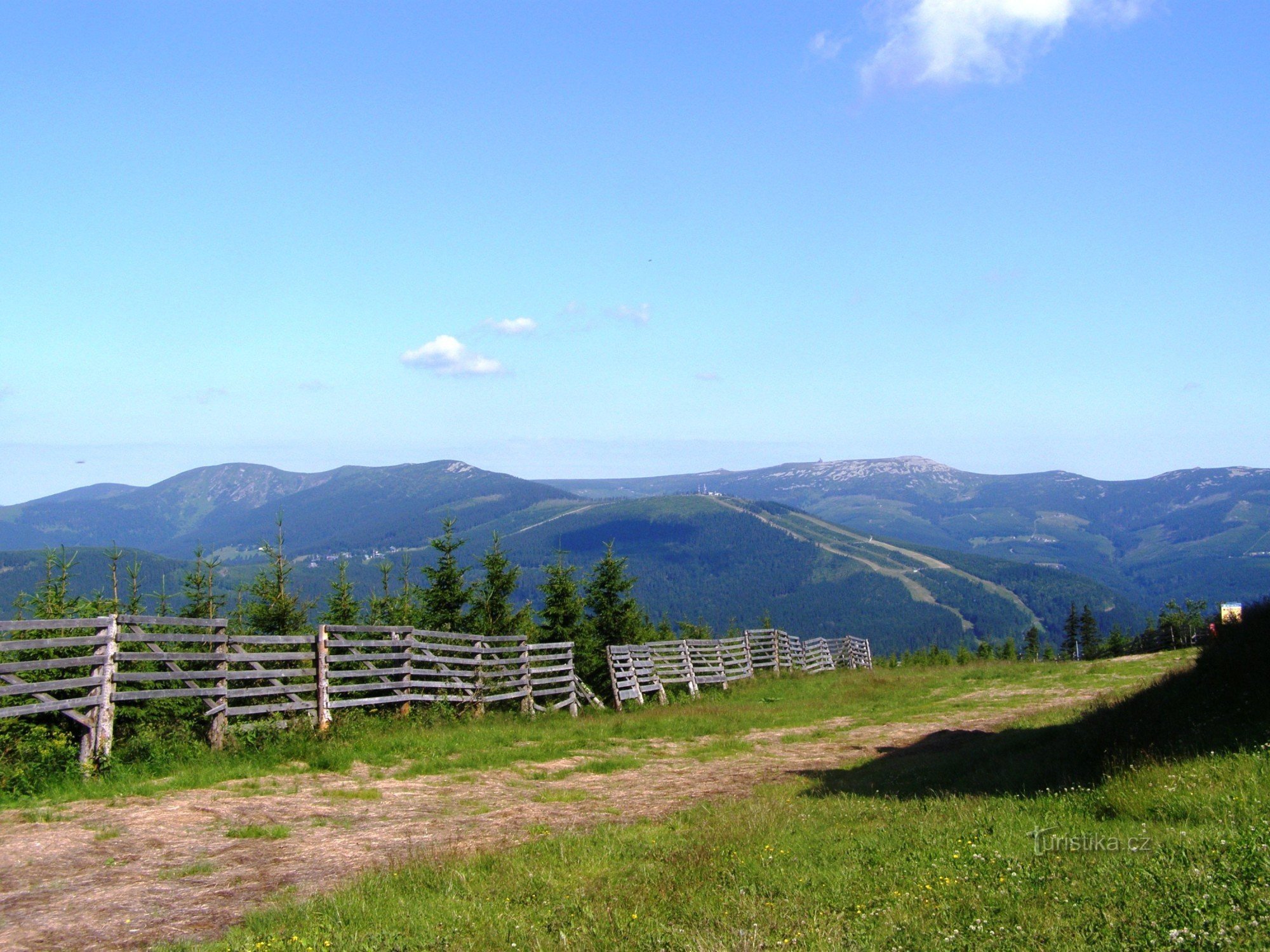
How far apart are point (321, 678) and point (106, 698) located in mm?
3633

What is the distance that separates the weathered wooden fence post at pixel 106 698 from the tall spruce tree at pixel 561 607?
64.5 ft

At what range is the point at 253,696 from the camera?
14125 millimetres

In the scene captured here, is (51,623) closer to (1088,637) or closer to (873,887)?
(873,887)

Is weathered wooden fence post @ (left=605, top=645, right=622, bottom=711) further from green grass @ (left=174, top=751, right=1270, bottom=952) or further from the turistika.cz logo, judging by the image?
the turistika.cz logo

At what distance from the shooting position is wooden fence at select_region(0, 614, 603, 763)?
35.2ft

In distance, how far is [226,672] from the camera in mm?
12609

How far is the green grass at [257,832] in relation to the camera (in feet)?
28.0

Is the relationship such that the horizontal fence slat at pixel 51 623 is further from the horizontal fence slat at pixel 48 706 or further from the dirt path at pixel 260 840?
the dirt path at pixel 260 840

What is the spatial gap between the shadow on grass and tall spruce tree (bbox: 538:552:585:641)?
18294mm

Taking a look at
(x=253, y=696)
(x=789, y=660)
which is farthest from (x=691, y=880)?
(x=789, y=660)

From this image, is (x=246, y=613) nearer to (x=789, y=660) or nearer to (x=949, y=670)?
(x=789, y=660)

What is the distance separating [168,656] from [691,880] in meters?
8.42

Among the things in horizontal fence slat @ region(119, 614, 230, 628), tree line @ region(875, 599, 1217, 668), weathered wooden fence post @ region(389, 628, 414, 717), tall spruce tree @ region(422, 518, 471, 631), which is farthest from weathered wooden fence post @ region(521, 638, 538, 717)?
tree line @ region(875, 599, 1217, 668)

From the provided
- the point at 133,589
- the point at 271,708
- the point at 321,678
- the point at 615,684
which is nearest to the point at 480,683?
the point at 321,678
